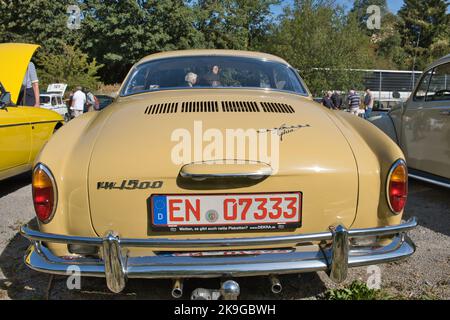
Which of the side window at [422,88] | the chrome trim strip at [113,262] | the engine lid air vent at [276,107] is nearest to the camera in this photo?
the chrome trim strip at [113,262]

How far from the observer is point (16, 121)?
4.40m

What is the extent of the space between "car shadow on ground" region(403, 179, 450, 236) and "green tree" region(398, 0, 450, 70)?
4038 cm

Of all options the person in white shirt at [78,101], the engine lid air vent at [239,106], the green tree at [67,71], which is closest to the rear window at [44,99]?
the person in white shirt at [78,101]

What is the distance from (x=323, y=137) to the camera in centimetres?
229

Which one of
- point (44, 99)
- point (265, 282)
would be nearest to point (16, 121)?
point (265, 282)

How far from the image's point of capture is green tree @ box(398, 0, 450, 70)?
4233 cm

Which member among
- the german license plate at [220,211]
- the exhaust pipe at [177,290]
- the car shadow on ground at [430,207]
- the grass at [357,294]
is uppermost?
the german license plate at [220,211]

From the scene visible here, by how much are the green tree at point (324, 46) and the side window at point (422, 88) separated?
17848mm

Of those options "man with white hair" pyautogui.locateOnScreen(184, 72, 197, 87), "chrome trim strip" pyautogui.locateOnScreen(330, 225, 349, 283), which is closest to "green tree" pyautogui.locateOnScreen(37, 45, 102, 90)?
"man with white hair" pyautogui.locateOnScreen(184, 72, 197, 87)

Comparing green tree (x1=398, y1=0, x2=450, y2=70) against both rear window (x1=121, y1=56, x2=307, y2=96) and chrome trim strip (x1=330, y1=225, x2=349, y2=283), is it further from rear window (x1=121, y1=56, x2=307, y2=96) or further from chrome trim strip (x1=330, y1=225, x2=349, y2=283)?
chrome trim strip (x1=330, y1=225, x2=349, y2=283)

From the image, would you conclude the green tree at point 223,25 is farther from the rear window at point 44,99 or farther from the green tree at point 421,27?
the rear window at point 44,99

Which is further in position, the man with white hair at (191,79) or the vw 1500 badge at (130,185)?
the man with white hair at (191,79)

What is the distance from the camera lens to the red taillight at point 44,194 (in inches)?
82.3
